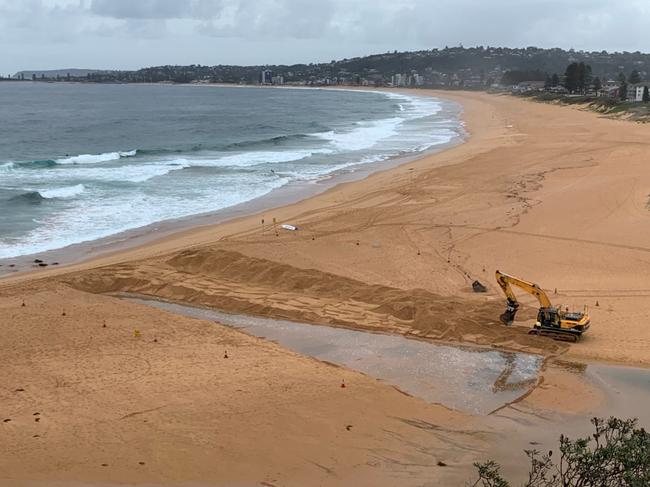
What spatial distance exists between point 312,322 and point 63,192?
2291 centimetres

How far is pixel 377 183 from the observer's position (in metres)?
36.7

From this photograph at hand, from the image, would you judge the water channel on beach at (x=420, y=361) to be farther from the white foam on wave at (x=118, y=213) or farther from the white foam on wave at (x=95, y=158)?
the white foam on wave at (x=95, y=158)

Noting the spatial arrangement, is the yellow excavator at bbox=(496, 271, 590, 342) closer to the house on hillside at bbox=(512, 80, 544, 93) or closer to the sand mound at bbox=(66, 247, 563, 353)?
the sand mound at bbox=(66, 247, 563, 353)

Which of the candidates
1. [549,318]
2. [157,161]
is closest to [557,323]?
[549,318]

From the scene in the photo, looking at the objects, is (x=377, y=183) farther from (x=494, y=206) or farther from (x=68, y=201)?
(x=68, y=201)

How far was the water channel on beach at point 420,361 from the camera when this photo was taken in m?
13.6

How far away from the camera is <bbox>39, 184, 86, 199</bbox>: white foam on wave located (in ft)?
116

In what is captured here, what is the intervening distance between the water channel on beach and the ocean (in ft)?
40.8

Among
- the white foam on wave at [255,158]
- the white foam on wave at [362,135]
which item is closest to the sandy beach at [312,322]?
the white foam on wave at [255,158]

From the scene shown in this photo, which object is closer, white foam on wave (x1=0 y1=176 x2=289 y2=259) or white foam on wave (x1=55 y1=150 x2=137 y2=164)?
white foam on wave (x1=0 y1=176 x2=289 y2=259)

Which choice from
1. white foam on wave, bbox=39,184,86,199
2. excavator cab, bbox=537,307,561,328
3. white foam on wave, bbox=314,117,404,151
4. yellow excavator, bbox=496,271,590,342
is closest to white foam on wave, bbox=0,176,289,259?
white foam on wave, bbox=39,184,86,199

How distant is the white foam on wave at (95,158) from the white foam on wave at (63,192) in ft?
39.4

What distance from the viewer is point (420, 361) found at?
49.9ft

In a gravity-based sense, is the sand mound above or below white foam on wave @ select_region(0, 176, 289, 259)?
below
